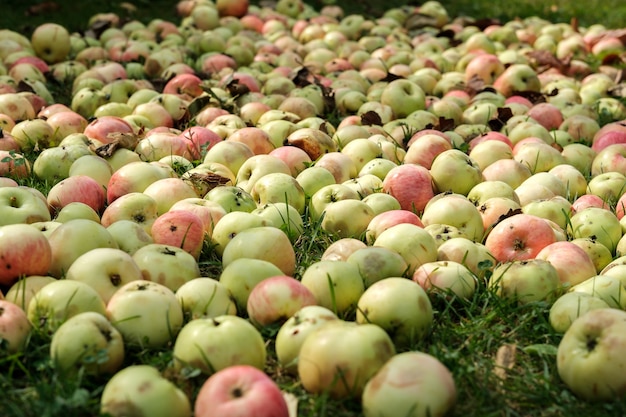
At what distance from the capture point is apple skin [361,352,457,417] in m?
2.55

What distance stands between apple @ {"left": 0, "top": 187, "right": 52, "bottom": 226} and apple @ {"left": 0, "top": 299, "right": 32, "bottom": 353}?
2.78ft

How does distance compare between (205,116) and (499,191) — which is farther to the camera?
(205,116)

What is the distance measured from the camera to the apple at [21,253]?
3.26 meters

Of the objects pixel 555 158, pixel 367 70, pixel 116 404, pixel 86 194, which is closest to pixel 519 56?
pixel 367 70

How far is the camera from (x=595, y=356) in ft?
9.25

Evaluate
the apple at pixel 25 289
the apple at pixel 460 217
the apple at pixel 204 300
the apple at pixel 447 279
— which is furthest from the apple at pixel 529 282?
the apple at pixel 25 289

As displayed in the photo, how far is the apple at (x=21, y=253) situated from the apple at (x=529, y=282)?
1905mm

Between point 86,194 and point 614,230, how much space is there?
2741 mm

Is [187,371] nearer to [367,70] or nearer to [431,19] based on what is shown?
[367,70]

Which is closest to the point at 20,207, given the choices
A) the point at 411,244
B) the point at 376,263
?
the point at 376,263

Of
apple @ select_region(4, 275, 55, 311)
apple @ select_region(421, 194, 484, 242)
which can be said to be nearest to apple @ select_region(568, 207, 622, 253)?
apple @ select_region(421, 194, 484, 242)

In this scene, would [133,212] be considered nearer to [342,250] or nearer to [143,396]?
[342,250]

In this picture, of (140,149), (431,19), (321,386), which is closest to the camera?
(321,386)

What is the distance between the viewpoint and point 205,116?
19.2 feet
